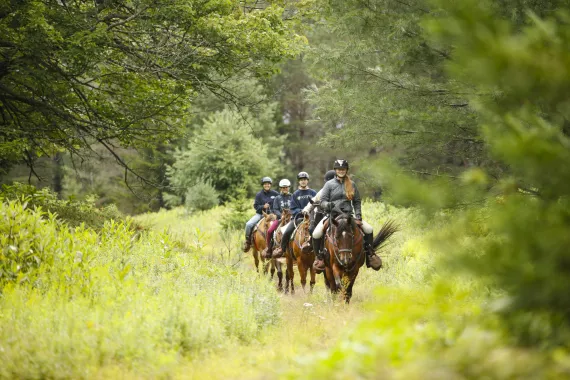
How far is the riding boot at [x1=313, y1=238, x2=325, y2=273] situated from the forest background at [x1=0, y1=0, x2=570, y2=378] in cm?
132

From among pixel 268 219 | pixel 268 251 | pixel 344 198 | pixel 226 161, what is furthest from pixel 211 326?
pixel 226 161

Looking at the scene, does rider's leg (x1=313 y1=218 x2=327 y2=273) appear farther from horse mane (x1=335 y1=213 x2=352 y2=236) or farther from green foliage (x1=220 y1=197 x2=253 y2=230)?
green foliage (x1=220 y1=197 x2=253 y2=230)

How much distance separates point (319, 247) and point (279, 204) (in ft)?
15.0

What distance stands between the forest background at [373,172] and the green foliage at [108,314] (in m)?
0.04

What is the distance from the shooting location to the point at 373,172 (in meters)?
7.94

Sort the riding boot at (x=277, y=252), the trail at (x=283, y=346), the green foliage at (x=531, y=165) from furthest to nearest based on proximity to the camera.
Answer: the riding boot at (x=277, y=252)
the trail at (x=283, y=346)
the green foliage at (x=531, y=165)

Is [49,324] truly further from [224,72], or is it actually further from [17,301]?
[224,72]

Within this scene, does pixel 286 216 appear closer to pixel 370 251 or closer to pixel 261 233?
pixel 261 233

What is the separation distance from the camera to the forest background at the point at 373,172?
349 centimetres

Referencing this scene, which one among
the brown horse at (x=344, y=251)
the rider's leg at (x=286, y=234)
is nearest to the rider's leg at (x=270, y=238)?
the rider's leg at (x=286, y=234)

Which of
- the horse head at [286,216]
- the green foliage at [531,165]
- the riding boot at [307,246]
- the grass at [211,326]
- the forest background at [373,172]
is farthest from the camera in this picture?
the horse head at [286,216]

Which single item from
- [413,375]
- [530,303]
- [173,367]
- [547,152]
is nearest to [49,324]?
[173,367]

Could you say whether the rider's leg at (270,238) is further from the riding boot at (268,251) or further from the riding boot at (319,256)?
the riding boot at (319,256)

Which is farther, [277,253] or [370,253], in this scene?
[277,253]
